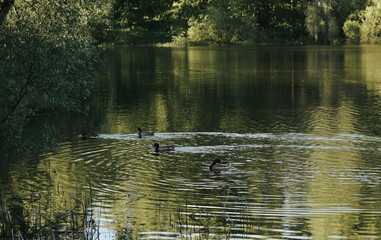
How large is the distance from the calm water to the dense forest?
275cm

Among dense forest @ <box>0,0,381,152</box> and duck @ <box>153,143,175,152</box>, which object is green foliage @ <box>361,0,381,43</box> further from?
duck @ <box>153,143,175,152</box>

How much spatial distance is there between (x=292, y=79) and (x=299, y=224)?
134 ft

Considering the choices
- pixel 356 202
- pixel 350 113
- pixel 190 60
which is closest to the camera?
pixel 356 202

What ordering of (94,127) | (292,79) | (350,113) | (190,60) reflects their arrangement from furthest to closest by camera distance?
(190,60) → (292,79) → (350,113) → (94,127)

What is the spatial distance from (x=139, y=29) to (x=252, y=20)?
86.7 feet

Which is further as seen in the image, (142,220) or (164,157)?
(164,157)

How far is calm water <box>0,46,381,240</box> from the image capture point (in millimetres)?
14375

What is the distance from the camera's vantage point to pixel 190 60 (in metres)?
78.4

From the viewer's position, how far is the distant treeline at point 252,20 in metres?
104

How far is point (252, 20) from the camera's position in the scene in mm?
112562

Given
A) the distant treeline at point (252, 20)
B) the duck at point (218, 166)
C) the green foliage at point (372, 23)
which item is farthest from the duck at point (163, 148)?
the green foliage at point (372, 23)

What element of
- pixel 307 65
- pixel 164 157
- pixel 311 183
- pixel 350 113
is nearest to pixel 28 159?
pixel 164 157

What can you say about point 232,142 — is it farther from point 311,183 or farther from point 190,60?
point 190,60

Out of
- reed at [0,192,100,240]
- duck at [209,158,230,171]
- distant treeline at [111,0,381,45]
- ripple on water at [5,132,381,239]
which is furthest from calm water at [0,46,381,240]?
distant treeline at [111,0,381,45]
